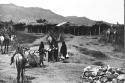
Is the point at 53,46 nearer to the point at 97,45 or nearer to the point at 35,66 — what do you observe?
the point at 35,66

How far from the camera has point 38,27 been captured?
42625 mm

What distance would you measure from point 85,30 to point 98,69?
28.7 m

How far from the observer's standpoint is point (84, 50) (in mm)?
27875

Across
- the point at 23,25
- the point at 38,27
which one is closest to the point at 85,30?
the point at 38,27

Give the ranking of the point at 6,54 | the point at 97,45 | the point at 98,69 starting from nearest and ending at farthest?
the point at 98,69 → the point at 6,54 → the point at 97,45

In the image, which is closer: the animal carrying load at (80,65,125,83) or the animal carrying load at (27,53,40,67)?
the animal carrying load at (80,65,125,83)

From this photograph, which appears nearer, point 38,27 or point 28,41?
point 28,41

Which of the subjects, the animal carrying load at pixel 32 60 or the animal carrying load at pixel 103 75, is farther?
the animal carrying load at pixel 32 60

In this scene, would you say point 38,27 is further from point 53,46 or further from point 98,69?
point 98,69

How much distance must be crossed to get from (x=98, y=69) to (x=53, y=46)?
6419 mm

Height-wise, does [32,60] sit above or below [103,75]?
above

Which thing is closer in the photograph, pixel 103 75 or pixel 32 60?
pixel 103 75

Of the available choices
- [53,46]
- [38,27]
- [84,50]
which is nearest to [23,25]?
[38,27]

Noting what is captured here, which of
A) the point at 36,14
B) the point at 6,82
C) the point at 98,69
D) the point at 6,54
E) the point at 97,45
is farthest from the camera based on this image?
the point at 36,14
